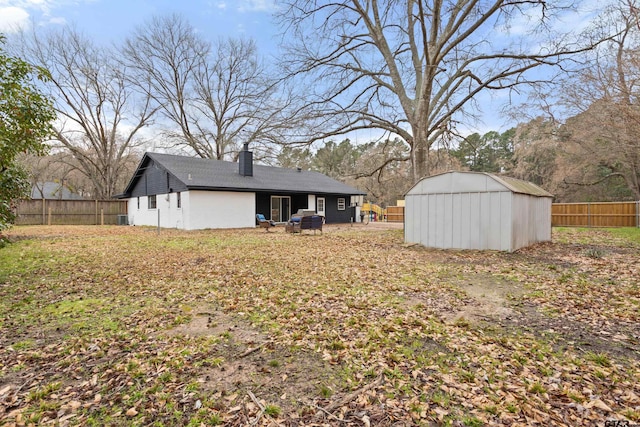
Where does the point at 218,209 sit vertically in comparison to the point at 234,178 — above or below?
below

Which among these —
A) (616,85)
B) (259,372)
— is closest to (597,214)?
(616,85)

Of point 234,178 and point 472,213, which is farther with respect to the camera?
point 234,178

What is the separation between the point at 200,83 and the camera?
2909cm

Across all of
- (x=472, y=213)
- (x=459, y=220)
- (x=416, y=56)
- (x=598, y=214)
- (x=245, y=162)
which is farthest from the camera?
(x=245, y=162)

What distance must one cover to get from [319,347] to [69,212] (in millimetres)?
23881

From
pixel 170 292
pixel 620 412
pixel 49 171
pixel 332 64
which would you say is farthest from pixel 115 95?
pixel 620 412

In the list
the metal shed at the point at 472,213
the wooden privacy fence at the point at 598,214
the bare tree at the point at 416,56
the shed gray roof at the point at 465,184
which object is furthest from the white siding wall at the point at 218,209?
the wooden privacy fence at the point at 598,214

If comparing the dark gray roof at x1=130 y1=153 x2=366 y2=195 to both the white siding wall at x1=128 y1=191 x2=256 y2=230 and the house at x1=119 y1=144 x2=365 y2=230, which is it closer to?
the house at x1=119 y1=144 x2=365 y2=230

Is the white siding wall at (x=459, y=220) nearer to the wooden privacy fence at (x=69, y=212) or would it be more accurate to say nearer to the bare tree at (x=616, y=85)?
the bare tree at (x=616, y=85)

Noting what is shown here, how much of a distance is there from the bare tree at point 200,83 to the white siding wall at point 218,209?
8601mm

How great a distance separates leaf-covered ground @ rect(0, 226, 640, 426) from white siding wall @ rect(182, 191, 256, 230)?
1032 cm

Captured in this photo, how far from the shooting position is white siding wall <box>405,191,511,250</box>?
28.4 feet

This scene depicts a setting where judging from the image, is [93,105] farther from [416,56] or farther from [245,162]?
[416,56]

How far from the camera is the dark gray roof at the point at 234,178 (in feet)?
56.7
